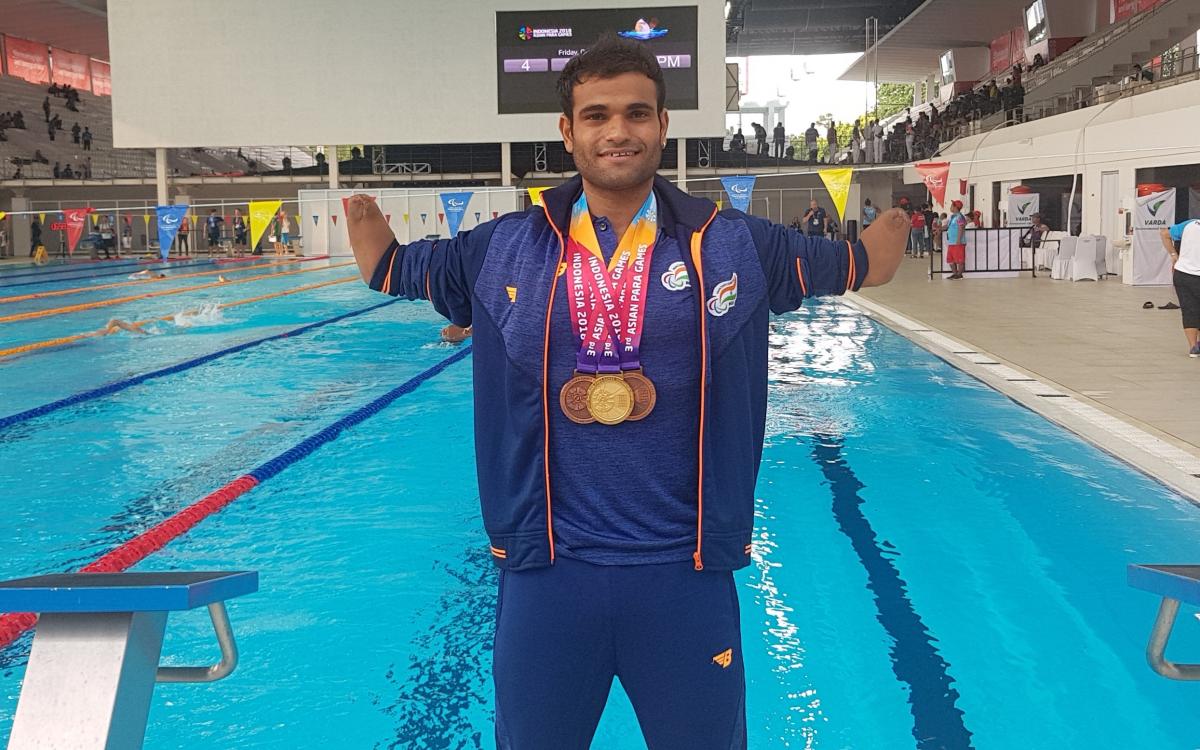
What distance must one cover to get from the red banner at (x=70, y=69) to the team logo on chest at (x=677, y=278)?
4886cm

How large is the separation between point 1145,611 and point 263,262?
27034 mm

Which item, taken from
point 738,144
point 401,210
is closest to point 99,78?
point 401,210

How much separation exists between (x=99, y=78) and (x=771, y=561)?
5084cm

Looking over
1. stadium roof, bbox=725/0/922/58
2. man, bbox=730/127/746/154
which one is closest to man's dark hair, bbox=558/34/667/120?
stadium roof, bbox=725/0/922/58

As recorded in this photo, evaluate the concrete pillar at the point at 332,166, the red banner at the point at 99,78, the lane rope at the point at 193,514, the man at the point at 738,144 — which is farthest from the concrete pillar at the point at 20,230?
the lane rope at the point at 193,514

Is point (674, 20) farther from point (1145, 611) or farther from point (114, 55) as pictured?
point (1145, 611)

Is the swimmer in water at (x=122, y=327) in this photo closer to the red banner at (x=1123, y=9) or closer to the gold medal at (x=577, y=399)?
the gold medal at (x=577, y=399)

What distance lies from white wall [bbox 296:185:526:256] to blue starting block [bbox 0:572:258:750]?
28.6 metres

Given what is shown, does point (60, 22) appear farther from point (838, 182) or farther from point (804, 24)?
point (838, 182)

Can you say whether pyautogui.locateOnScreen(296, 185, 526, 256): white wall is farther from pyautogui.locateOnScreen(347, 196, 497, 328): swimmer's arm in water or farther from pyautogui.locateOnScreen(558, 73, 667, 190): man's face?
pyautogui.locateOnScreen(558, 73, 667, 190): man's face

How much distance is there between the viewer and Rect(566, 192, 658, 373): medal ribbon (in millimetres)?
1590

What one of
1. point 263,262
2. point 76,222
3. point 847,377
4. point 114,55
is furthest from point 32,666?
point 114,55

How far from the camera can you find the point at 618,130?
1639 mm

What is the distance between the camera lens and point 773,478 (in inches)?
228
